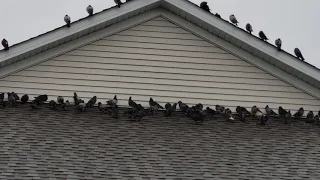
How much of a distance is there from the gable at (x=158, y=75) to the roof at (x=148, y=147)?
584mm

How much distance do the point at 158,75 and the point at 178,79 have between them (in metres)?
0.37

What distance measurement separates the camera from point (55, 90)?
11617 mm

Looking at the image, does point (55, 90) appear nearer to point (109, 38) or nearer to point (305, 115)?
point (109, 38)

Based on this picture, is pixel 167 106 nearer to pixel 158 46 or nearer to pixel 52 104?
pixel 158 46

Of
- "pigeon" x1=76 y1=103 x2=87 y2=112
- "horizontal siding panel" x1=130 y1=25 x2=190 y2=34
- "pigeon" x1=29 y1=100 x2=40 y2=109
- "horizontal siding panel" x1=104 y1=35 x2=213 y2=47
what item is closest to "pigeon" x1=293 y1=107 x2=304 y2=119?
"horizontal siding panel" x1=104 y1=35 x2=213 y2=47

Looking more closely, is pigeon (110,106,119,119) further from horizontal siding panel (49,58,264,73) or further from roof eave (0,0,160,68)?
roof eave (0,0,160,68)

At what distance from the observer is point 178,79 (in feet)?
39.6

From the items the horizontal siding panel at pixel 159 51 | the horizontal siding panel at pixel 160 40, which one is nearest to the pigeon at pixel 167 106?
the horizontal siding panel at pixel 159 51

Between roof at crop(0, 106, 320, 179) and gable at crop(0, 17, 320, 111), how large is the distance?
0.58 meters

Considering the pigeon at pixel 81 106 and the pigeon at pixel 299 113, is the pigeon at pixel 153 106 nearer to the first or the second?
the pigeon at pixel 81 106

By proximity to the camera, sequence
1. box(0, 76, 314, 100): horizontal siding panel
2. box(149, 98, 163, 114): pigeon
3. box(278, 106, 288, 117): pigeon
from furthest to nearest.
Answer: box(0, 76, 314, 100): horizontal siding panel, box(278, 106, 288, 117): pigeon, box(149, 98, 163, 114): pigeon

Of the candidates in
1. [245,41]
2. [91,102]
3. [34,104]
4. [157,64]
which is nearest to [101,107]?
[91,102]

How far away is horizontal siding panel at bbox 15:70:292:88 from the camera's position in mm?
11844

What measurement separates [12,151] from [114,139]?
1.60 m
